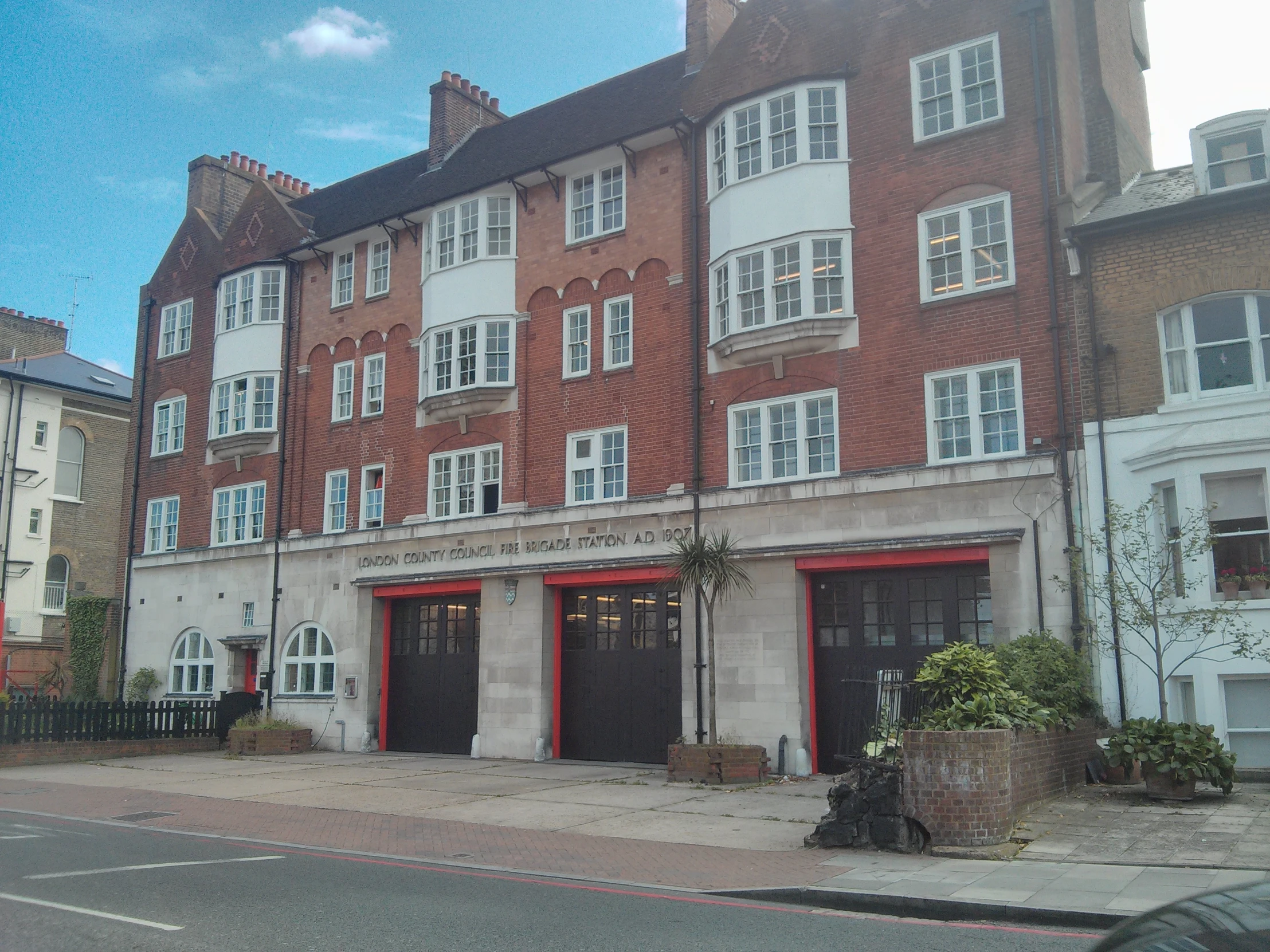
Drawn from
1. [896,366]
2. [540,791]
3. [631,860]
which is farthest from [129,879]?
[896,366]

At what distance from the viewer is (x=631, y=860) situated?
476 inches

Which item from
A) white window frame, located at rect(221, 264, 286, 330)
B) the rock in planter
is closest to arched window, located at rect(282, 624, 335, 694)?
white window frame, located at rect(221, 264, 286, 330)

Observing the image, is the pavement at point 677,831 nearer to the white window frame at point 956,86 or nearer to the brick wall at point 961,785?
the brick wall at point 961,785

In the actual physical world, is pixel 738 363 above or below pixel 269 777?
above

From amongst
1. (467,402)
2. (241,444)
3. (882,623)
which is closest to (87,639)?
(241,444)

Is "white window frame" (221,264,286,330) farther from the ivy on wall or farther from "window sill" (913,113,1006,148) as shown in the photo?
"window sill" (913,113,1006,148)

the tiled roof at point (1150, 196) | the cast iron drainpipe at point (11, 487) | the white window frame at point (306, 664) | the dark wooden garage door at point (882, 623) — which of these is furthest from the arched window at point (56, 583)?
the tiled roof at point (1150, 196)

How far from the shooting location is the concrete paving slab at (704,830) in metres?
13.2

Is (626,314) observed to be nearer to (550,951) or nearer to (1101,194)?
(1101,194)

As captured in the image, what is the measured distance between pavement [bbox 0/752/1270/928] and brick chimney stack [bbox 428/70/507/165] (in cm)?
1880

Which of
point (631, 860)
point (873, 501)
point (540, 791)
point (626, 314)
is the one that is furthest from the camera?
point (626, 314)

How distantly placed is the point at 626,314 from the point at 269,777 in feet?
40.1

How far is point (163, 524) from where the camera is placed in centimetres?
3409

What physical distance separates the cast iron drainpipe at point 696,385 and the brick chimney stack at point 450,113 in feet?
37.2
